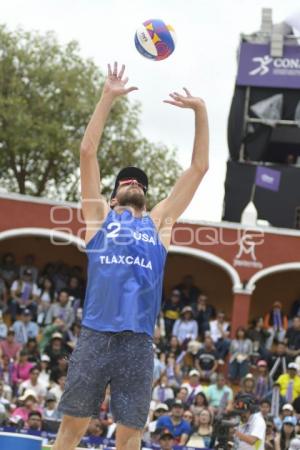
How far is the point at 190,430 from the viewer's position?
17.0 metres

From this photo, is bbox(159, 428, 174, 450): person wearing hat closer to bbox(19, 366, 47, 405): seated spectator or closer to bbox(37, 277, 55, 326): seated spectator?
bbox(19, 366, 47, 405): seated spectator

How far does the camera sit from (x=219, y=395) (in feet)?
64.7

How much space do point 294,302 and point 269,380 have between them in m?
5.85

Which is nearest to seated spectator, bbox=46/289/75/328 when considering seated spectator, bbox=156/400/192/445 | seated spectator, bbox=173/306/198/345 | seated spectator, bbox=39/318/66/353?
seated spectator, bbox=39/318/66/353

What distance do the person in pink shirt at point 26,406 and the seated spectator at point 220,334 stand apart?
570 centimetres

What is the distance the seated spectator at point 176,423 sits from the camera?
16781 mm

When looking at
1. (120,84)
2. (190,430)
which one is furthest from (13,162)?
(120,84)

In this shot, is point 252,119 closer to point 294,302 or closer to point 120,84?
point 294,302

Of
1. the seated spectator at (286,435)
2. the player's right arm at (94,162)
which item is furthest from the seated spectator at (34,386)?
the player's right arm at (94,162)

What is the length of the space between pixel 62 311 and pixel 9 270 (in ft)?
8.31

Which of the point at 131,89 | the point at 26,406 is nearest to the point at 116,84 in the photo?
the point at 131,89

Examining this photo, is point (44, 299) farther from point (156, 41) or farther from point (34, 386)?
point (156, 41)

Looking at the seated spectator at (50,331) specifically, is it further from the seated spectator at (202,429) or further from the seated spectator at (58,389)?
the seated spectator at (202,429)

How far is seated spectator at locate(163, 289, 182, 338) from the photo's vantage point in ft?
77.2
